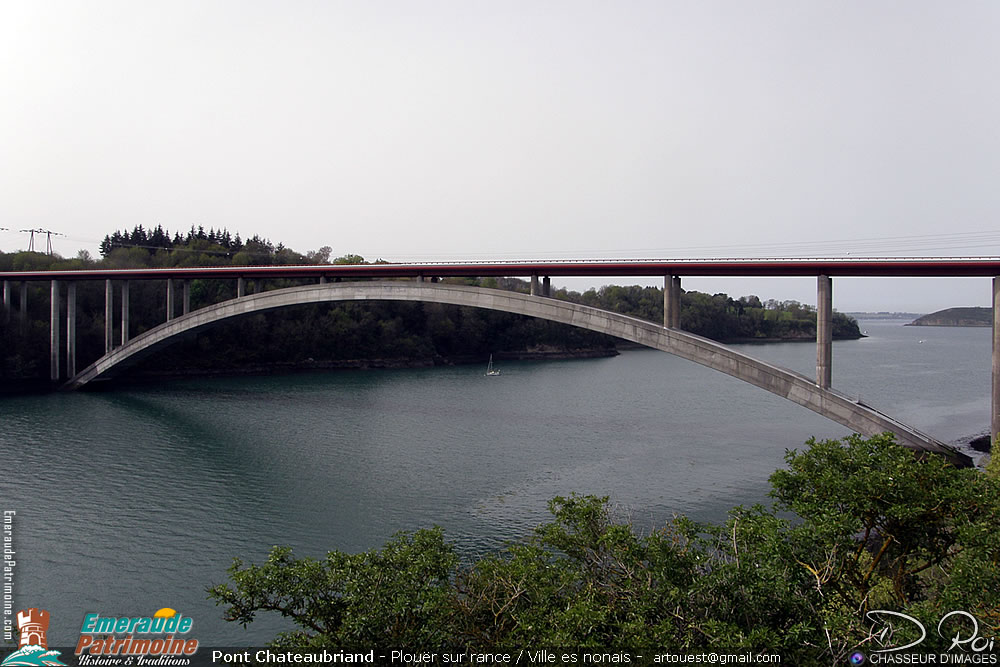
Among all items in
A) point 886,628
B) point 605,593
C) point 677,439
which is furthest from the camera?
point 677,439

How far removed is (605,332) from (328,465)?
287 inches

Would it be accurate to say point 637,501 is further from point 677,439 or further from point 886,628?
point 886,628

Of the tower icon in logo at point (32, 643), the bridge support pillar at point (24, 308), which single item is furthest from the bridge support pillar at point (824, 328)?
the bridge support pillar at point (24, 308)

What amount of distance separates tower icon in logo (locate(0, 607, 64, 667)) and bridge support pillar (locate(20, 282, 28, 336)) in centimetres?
2458

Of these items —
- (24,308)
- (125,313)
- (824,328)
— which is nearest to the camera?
(824,328)

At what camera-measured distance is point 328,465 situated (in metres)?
15.9

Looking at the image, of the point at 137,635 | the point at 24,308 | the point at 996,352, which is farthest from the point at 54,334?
the point at 996,352

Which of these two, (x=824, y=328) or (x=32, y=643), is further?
(x=824, y=328)

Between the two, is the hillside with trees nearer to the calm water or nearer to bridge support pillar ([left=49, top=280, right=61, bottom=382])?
bridge support pillar ([left=49, top=280, right=61, bottom=382])

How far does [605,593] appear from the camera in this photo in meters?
5.41

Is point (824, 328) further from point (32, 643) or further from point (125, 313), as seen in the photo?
point (125, 313)

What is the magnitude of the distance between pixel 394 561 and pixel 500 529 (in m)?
5.68

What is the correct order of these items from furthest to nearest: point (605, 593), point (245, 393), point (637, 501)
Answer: point (245, 393), point (637, 501), point (605, 593)

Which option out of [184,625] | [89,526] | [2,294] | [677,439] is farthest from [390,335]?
[184,625]
